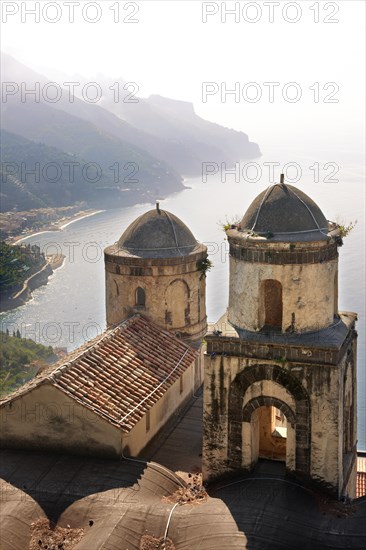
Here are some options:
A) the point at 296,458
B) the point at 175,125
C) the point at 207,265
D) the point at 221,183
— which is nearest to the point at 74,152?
the point at 221,183

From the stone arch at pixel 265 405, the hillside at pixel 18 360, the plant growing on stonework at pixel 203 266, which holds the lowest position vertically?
the hillside at pixel 18 360

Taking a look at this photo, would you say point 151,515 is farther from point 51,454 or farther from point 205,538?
point 51,454

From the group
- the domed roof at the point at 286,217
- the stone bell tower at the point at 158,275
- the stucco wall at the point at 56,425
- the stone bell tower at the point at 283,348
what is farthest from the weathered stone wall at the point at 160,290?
the domed roof at the point at 286,217

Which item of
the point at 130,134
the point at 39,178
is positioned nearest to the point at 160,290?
the point at 39,178

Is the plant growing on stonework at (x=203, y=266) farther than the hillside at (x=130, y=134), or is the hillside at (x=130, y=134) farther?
the hillside at (x=130, y=134)

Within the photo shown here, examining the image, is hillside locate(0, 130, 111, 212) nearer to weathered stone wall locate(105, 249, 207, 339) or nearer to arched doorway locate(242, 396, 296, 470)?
weathered stone wall locate(105, 249, 207, 339)

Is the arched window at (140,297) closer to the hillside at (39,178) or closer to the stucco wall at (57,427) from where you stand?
the stucco wall at (57,427)

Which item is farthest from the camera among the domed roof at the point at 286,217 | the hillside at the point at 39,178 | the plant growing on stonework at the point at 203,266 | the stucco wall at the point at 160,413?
the hillside at the point at 39,178
